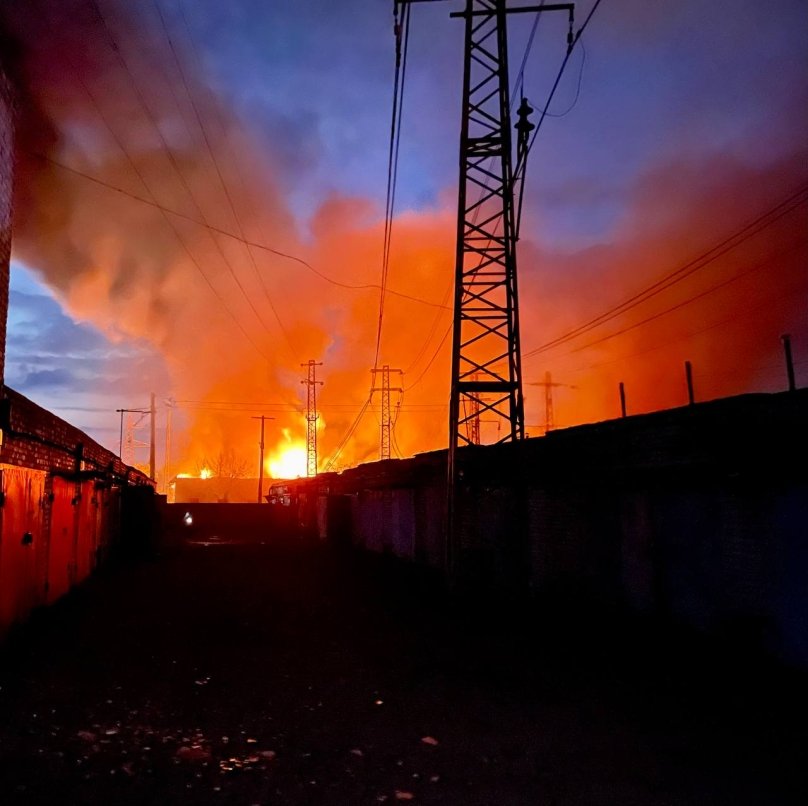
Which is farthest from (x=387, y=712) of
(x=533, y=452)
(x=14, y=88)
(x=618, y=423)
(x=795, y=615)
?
(x=14, y=88)

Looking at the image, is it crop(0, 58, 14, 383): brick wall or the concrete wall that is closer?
the concrete wall

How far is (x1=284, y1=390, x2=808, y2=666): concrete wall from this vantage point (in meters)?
5.93

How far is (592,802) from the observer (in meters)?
3.90

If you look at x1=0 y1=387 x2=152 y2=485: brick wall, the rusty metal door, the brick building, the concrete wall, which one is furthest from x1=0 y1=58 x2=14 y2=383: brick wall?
the concrete wall

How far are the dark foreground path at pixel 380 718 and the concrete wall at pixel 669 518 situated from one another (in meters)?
0.63

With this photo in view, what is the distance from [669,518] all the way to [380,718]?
13.2 ft

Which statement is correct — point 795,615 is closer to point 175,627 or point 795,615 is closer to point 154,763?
point 154,763

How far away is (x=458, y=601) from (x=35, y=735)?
7375 mm

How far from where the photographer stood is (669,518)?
24.0 feet

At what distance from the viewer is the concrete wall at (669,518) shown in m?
5.93

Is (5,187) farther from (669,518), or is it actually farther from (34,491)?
(669,518)

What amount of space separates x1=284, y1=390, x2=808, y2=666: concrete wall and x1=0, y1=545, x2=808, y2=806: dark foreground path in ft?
2.07

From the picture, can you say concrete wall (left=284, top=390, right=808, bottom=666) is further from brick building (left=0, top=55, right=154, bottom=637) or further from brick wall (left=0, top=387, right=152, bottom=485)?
brick wall (left=0, top=387, right=152, bottom=485)

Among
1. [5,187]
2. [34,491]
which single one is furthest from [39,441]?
[5,187]
